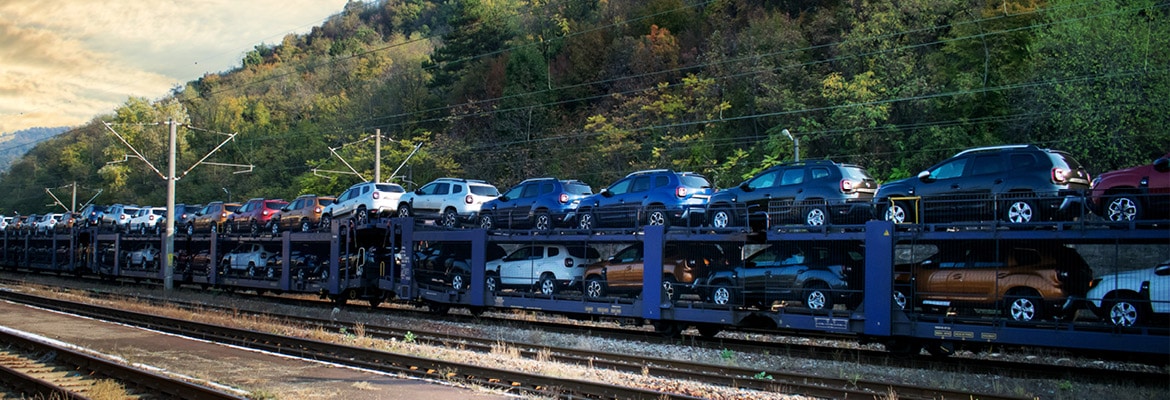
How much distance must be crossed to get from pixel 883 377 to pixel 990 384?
4.80 feet

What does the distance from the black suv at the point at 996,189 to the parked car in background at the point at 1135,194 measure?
14.7 inches

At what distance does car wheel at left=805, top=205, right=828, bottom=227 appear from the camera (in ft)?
49.2

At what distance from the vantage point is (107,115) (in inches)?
4072

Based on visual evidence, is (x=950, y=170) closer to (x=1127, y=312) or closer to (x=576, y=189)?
(x=1127, y=312)

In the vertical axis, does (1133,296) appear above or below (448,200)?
below

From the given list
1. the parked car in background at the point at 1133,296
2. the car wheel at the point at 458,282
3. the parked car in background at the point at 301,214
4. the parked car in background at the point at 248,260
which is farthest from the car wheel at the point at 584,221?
the parked car in background at the point at 248,260

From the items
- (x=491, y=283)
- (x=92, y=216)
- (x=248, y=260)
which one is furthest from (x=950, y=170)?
(x=92, y=216)

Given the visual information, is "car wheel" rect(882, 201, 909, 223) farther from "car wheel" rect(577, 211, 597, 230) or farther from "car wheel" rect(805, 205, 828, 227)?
"car wheel" rect(577, 211, 597, 230)

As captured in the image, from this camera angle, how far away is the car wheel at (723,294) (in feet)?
52.2

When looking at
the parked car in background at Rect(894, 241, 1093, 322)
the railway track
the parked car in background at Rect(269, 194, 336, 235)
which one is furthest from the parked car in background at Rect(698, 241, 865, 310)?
the parked car in background at Rect(269, 194, 336, 235)

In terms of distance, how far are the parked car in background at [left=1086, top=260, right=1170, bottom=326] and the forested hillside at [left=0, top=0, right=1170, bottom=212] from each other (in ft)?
59.6

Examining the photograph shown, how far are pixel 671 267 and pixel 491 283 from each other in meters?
5.63

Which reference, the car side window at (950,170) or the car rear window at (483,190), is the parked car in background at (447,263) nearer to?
the car rear window at (483,190)

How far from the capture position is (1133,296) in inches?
468
